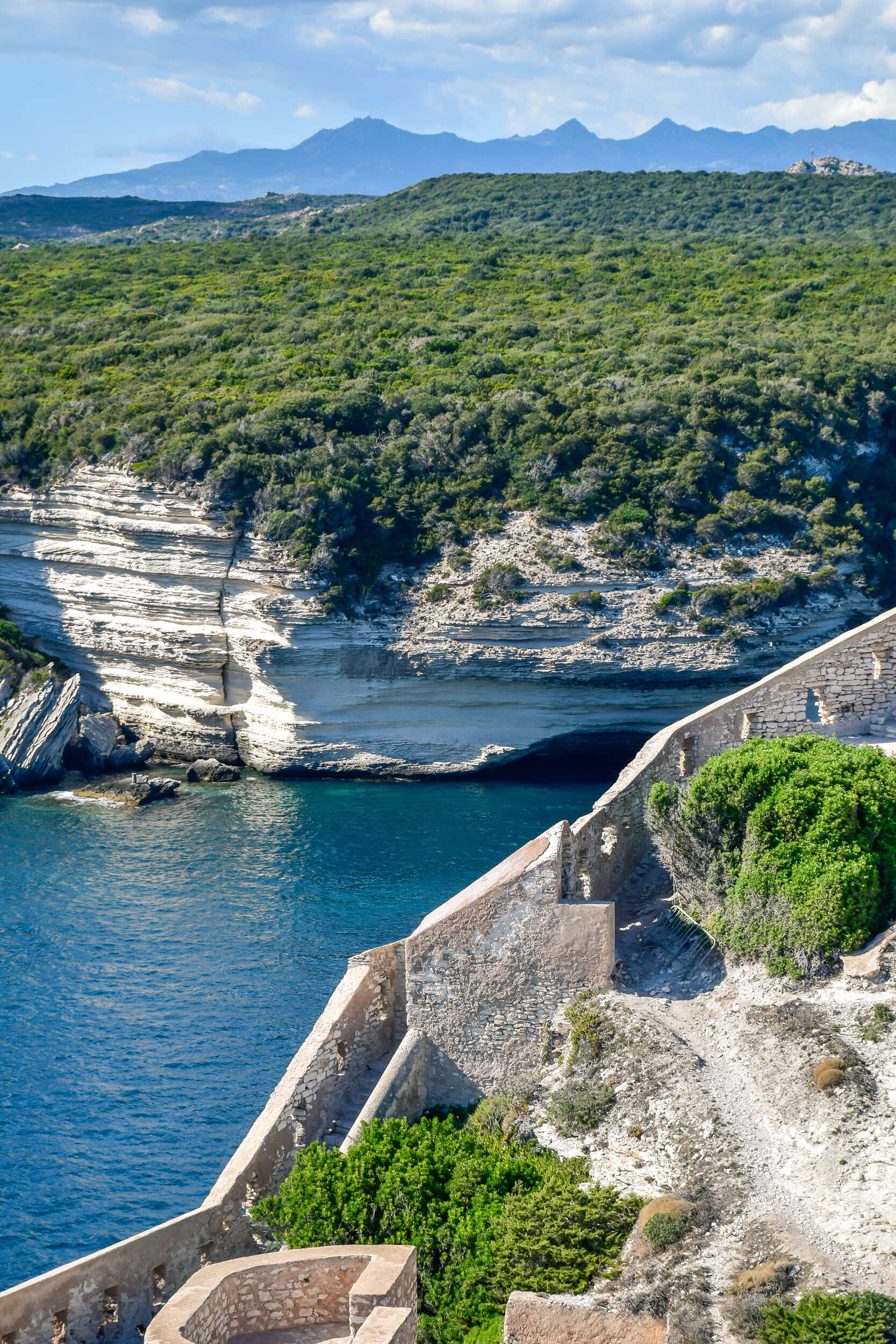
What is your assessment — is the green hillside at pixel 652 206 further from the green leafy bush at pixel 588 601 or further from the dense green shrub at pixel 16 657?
the dense green shrub at pixel 16 657

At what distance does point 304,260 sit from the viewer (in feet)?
247

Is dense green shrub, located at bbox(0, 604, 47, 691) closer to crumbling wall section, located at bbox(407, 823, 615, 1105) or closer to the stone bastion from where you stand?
the stone bastion

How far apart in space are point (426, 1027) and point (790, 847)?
5.81m

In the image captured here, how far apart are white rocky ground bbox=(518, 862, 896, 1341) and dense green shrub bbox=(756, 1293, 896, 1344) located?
342 mm

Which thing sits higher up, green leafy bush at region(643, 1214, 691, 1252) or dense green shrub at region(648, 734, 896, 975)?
dense green shrub at region(648, 734, 896, 975)

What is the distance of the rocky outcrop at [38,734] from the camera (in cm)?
4406

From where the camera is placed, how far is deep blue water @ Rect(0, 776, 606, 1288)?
21.6 m

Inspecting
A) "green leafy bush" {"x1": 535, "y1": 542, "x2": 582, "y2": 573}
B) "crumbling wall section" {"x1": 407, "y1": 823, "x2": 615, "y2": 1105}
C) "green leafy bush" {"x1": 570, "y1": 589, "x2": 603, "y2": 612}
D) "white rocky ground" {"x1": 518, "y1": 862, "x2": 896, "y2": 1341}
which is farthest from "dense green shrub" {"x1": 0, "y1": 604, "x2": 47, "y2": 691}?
"white rocky ground" {"x1": 518, "y1": 862, "x2": 896, "y2": 1341}

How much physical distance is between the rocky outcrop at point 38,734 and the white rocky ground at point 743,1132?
30555mm

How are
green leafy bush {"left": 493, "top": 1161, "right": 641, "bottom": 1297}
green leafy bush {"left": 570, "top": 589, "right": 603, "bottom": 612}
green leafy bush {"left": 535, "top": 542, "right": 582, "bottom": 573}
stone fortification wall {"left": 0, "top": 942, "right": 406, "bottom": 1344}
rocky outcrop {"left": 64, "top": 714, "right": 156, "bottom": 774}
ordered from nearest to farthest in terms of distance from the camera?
green leafy bush {"left": 493, "top": 1161, "right": 641, "bottom": 1297}, stone fortification wall {"left": 0, "top": 942, "right": 406, "bottom": 1344}, green leafy bush {"left": 570, "top": 589, "right": 603, "bottom": 612}, green leafy bush {"left": 535, "top": 542, "right": 582, "bottom": 573}, rocky outcrop {"left": 64, "top": 714, "right": 156, "bottom": 774}

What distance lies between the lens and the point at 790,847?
1759 centimetres

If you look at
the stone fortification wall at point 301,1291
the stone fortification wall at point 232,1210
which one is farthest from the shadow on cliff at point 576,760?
the stone fortification wall at point 301,1291

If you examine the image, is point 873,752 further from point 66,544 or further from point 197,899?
point 66,544

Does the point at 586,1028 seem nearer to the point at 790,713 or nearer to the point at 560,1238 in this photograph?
the point at 560,1238
